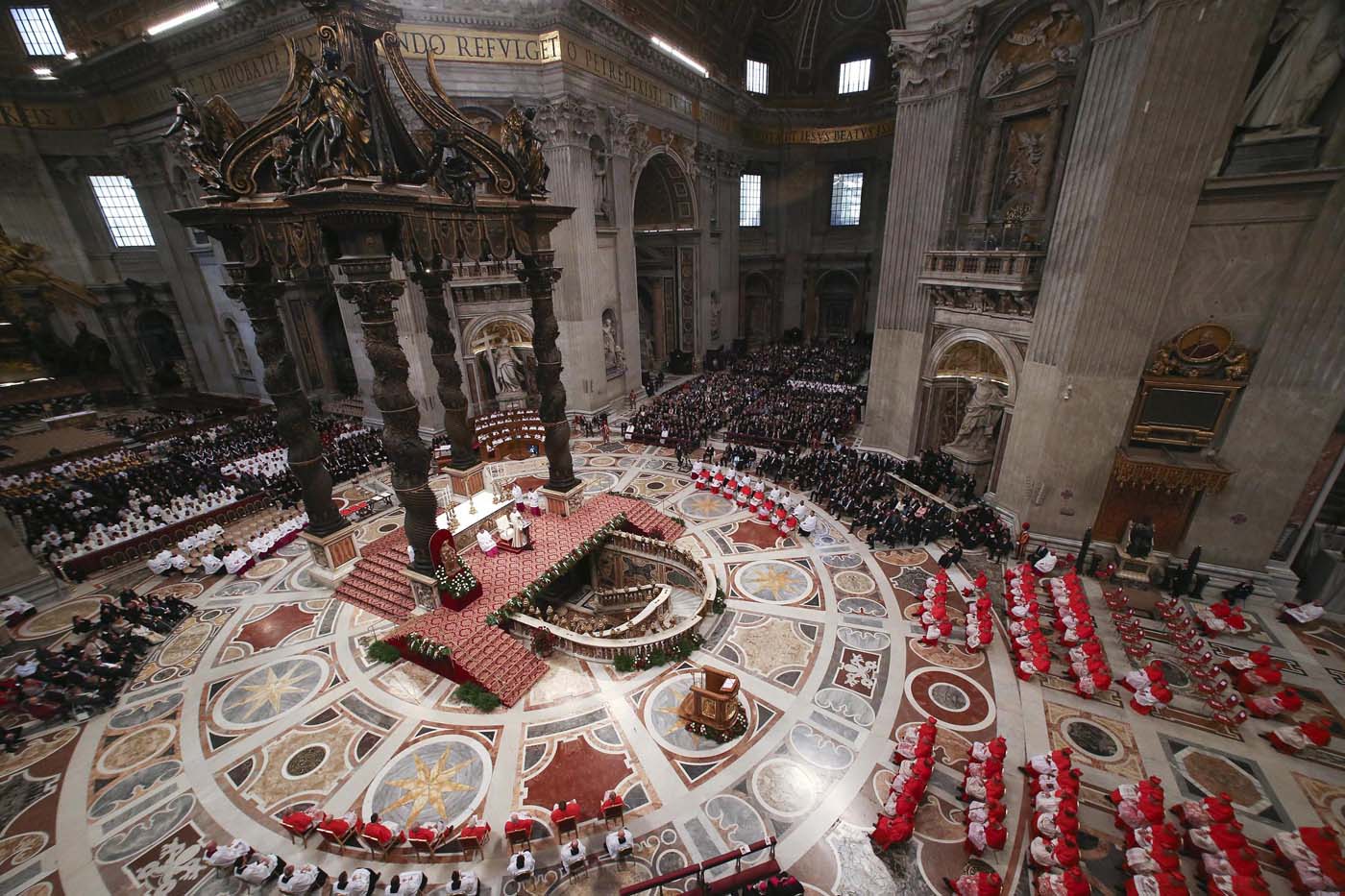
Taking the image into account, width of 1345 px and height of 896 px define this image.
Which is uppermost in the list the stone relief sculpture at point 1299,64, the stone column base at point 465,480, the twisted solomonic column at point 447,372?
the stone relief sculpture at point 1299,64

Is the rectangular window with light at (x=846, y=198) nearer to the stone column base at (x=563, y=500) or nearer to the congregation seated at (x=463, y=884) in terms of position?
the stone column base at (x=563, y=500)

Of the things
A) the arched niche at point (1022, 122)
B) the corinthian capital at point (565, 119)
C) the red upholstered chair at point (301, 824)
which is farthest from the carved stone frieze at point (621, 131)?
the red upholstered chair at point (301, 824)

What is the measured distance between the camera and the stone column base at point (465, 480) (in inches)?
551

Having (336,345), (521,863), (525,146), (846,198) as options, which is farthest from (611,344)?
(846,198)

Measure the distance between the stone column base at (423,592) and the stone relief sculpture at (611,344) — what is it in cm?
1471

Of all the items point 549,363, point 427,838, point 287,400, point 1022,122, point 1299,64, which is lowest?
point 427,838

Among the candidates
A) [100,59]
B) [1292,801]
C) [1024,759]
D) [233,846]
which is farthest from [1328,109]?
[100,59]

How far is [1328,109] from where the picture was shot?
30.2ft

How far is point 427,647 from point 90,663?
20.3ft

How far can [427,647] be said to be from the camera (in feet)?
A: 30.7

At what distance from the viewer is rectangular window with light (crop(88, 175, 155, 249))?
26.0 meters

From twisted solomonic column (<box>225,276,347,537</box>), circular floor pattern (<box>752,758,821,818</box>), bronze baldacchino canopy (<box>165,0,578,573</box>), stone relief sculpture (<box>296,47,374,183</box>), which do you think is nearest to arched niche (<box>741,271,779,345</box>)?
bronze baldacchino canopy (<box>165,0,578,573</box>)

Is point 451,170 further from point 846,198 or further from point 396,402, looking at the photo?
point 846,198

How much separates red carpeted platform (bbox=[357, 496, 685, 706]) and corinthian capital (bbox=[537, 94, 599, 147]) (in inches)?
563
